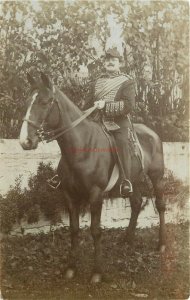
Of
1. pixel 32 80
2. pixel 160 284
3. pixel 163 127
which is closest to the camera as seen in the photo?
pixel 32 80

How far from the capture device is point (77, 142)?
353 cm

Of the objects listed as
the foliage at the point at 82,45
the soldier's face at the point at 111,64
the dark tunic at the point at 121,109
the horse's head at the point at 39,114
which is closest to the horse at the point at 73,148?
the horse's head at the point at 39,114

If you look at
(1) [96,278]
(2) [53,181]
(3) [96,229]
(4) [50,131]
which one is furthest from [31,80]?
(1) [96,278]

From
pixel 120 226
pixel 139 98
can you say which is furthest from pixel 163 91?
pixel 120 226

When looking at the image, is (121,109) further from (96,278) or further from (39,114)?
(96,278)

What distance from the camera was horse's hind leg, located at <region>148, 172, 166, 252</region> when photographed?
3.89 metres

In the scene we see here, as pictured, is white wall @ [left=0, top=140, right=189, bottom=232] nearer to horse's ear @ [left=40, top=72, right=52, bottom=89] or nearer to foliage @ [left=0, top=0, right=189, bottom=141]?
foliage @ [left=0, top=0, right=189, bottom=141]

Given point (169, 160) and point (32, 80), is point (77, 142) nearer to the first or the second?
point (32, 80)

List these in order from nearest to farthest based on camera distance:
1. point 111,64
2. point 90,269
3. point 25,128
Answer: point 25,128
point 90,269
point 111,64

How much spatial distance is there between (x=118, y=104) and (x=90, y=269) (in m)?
1.32

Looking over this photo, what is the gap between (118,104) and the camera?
12.0ft

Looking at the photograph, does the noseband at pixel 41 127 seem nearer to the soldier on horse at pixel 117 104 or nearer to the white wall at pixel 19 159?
the white wall at pixel 19 159

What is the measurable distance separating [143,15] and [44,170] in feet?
5.04

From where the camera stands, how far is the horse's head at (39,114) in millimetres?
3395
